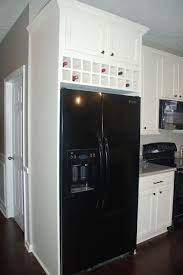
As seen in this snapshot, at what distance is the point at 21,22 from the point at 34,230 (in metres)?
2.50

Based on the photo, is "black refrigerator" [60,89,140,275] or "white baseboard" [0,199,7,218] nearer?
"black refrigerator" [60,89,140,275]

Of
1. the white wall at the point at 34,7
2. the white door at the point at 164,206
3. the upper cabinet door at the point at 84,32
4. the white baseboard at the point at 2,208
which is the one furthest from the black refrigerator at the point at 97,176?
the white baseboard at the point at 2,208

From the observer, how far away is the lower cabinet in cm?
246

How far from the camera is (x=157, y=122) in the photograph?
9.87 feet

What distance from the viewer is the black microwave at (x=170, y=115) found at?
9.91 feet

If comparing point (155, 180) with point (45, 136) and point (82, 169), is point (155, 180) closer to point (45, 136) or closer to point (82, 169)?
point (82, 169)

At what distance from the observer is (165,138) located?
→ 3.69 m

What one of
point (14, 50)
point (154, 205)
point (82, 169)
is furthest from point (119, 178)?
point (14, 50)

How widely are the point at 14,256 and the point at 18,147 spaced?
54.2 inches

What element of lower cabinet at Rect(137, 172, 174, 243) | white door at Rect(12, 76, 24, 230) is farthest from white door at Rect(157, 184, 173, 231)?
white door at Rect(12, 76, 24, 230)

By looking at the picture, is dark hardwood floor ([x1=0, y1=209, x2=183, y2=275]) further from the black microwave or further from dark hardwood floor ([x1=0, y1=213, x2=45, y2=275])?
the black microwave

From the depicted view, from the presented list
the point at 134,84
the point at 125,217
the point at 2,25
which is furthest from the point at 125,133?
the point at 2,25

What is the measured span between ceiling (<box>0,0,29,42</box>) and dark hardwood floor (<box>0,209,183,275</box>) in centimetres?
283

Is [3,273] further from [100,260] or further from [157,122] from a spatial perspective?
[157,122]
